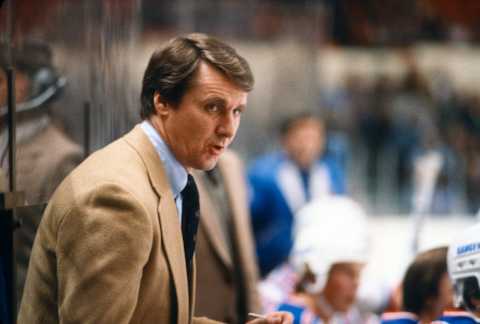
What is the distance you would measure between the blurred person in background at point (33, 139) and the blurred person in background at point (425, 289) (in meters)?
1.03

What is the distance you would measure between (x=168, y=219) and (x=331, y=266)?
1.75 metres

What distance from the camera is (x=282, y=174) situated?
5148mm

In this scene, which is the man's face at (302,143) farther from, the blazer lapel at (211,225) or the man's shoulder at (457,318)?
the man's shoulder at (457,318)

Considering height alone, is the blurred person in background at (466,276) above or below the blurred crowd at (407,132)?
above

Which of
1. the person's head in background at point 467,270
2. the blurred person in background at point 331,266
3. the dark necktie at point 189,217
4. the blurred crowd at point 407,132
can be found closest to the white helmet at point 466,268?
the person's head in background at point 467,270

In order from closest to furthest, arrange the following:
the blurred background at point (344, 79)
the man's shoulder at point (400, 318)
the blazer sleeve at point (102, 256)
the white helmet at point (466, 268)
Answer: the blazer sleeve at point (102, 256) → the white helmet at point (466, 268) → the blurred background at point (344, 79) → the man's shoulder at point (400, 318)

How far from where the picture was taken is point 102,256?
1757 millimetres

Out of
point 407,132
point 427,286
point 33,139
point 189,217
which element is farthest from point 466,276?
point 407,132

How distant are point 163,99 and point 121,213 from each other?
0.29 meters

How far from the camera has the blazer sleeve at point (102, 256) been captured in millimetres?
1753

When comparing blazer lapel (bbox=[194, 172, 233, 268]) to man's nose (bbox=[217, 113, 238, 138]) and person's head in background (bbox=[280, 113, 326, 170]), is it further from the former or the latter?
person's head in background (bbox=[280, 113, 326, 170])

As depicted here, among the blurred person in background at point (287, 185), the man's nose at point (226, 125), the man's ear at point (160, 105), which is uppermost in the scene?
the man's ear at point (160, 105)

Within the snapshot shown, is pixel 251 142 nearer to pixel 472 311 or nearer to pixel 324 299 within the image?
pixel 324 299

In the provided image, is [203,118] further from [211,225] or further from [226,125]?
[211,225]
